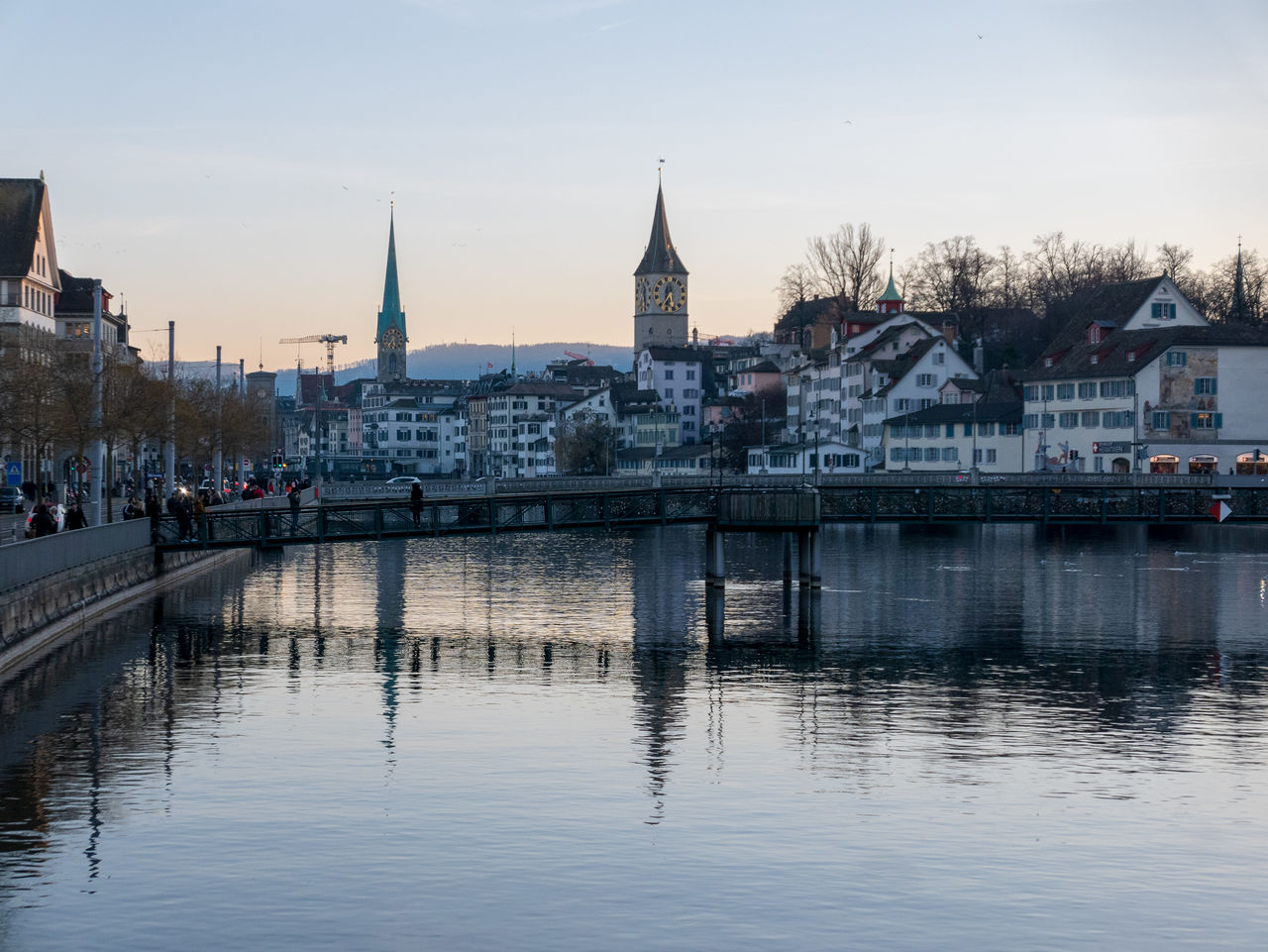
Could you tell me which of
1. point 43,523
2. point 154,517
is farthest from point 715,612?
point 43,523

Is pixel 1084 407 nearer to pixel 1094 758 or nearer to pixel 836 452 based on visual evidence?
pixel 836 452

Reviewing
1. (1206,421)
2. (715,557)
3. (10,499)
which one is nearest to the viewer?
(715,557)

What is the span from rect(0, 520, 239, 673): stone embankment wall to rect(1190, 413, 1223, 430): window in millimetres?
81025

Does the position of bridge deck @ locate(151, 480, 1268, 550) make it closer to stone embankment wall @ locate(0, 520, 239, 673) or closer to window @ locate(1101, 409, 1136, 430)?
stone embankment wall @ locate(0, 520, 239, 673)

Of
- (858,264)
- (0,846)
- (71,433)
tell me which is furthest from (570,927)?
(858,264)

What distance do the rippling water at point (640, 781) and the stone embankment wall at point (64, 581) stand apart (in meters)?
1.05

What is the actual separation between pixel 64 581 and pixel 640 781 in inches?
899

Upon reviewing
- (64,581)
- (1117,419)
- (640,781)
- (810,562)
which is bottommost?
(640,781)

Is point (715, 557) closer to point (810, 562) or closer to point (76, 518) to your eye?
point (810, 562)

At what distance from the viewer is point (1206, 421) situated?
12338cm

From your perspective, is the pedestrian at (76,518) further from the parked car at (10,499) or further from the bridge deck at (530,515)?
the parked car at (10,499)

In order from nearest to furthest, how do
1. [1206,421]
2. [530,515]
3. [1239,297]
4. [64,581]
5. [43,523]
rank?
[64,581], [43,523], [530,515], [1206,421], [1239,297]

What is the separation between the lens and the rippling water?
21.6 meters

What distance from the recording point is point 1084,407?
425 ft
